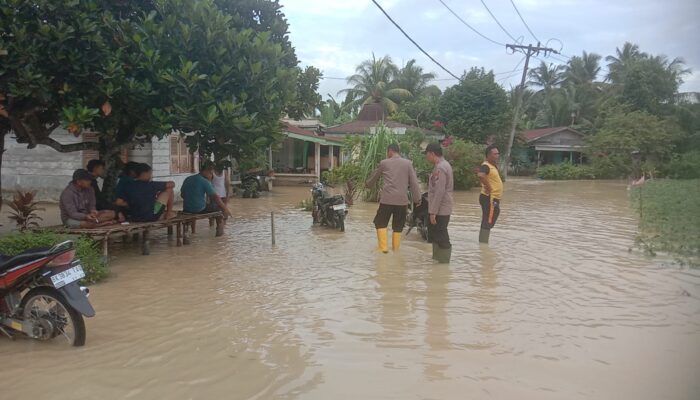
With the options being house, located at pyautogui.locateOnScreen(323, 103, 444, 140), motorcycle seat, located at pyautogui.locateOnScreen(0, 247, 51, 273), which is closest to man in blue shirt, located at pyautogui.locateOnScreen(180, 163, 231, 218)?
motorcycle seat, located at pyautogui.locateOnScreen(0, 247, 51, 273)

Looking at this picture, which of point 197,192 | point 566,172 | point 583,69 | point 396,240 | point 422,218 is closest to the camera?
point 396,240

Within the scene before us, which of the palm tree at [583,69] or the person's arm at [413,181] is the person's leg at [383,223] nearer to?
the person's arm at [413,181]

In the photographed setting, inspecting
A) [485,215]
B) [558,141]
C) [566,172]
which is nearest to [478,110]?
[566,172]

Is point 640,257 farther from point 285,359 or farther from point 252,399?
point 252,399

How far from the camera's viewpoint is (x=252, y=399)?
3549 millimetres

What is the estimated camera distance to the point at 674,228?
11.0 metres

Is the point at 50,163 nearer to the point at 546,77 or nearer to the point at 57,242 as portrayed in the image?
the point at 57,242

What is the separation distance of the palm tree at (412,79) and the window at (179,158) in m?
26.9

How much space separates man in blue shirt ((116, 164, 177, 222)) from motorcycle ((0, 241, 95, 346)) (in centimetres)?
398

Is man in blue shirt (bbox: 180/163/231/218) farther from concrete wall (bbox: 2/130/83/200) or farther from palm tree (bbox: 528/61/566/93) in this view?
palm tree (bbox: 528/61/566/93)

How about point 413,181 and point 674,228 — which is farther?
point 674,228

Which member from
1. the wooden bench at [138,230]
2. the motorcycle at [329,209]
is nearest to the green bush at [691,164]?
the motorcycle at [329,209]

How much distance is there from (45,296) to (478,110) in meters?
32.1

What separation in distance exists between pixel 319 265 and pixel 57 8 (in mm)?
4647
